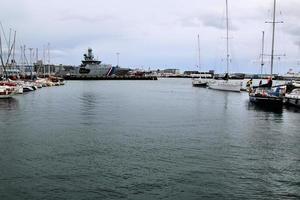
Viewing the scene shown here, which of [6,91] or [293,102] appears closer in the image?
[293,102]

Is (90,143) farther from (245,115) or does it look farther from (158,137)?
(245,115)

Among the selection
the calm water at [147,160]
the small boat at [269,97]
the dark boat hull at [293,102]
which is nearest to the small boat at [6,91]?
the calm water at [147,160]

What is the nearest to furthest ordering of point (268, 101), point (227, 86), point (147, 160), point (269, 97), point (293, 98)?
1. point (147, 160)
2. point (293, 98)
3. point (269, 97)
4. point (268, 101)
5. point (227, 86)

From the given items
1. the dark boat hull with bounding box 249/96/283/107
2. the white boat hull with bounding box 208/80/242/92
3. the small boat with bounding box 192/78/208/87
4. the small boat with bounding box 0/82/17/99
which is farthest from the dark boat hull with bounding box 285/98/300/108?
the small boat with bounding box 192/78/208/87

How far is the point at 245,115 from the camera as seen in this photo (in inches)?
2019

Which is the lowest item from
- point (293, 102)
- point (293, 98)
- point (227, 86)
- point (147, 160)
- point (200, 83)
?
point (147, 160)

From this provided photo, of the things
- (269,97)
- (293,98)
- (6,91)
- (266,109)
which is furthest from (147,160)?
(6,91)

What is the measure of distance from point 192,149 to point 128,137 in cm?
632

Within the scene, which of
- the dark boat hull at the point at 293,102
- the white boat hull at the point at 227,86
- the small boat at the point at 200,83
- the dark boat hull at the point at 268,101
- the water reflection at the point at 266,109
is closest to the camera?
the water reflection at the point at 266,109

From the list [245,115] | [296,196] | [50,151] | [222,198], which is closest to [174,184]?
[222,198]

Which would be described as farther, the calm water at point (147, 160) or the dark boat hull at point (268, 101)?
the dark boat hull at point (268, 101)

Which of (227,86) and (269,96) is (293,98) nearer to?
(269,96)

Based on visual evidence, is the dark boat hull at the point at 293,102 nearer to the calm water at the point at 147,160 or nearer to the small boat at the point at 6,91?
the calm water at the point at 147,160

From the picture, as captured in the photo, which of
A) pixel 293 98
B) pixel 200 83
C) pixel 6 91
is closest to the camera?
pixel 293 98
